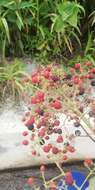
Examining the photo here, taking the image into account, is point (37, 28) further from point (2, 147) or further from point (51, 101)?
point (51, 101)

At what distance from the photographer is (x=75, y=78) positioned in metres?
2.05

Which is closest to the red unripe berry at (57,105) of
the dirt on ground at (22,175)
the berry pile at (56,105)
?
the berry pile at (56,105)

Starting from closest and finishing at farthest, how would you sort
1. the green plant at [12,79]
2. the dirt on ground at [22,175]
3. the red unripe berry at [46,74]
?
the red unripe berry at [46,74] < the dirt on ground at [22,175] < the green plant at [12,79]

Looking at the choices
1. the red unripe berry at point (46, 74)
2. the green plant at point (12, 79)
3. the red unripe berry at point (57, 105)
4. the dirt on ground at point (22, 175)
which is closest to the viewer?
the red unripe berry at point (57, 105)

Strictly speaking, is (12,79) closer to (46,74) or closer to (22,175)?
(22,175)

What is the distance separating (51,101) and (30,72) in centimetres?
103

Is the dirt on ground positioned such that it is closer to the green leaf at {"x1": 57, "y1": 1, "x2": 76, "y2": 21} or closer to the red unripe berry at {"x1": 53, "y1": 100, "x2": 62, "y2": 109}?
the green leaf at {"x1": 57, "y1": 1, "x2": 76, "y2": 21}

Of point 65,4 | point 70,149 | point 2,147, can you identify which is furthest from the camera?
point 65,4

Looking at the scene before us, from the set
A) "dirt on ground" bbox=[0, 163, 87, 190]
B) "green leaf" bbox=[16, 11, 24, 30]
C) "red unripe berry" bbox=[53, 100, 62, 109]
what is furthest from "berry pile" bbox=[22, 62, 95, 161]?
"green leaf" bbox=[16, 11, 24, 30]

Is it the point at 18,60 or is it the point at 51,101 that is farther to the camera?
the point at 18,60

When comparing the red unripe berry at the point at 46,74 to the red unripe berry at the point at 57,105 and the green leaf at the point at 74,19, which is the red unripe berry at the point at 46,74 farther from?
the green leaf at the point at 74,19

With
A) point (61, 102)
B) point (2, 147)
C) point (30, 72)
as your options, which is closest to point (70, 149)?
point (61, 102)

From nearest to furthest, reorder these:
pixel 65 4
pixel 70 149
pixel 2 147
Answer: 1. pixel 70 149
2. pixel 2 147
3. pixel 65 4

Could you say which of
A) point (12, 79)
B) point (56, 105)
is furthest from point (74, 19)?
point (56, 105)
